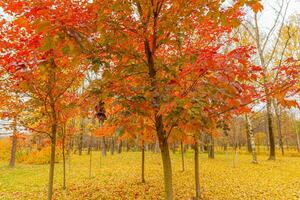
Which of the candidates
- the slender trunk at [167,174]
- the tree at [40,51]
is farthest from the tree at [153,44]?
the tree at [40,51]

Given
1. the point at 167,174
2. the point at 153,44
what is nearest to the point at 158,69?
the point at 153,44

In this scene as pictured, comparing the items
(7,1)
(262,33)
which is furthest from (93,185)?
(262,33)

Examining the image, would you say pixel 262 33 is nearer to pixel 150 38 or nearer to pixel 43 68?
pixel 150 38

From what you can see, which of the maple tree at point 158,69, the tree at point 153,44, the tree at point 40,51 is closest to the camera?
the tree at point 40,51

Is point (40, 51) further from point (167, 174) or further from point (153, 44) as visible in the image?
point (167, 174)

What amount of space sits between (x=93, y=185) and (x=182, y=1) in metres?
8.32

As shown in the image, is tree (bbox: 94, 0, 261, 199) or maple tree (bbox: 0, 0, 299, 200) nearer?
maple tree (bbox: 0, 0, 299, 200)

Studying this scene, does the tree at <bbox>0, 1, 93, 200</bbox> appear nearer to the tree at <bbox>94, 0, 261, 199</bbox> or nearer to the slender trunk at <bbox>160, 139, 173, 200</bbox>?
the tree at <bbox>94, 0, 261, 199</bbox>

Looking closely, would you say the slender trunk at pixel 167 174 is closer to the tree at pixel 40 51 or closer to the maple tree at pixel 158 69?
the maple tree at pixel 158 69

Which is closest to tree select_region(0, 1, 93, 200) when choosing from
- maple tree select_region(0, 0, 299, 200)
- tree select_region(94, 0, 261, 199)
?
maple tree select_region(0, 0, 299, 200)

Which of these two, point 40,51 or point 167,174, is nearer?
point 40,51

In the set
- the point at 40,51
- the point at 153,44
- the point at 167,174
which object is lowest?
the point at 167,174

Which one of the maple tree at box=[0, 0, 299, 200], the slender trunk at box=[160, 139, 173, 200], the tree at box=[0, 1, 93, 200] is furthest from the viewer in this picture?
the slender trunk at box=[160, 139, 173, 200]

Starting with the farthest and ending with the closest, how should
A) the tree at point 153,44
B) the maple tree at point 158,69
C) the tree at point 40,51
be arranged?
the tree at point 153,44
the maple tree at point 158,69
the tree at point 40,51
